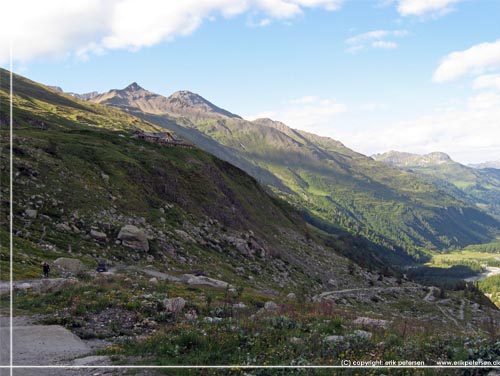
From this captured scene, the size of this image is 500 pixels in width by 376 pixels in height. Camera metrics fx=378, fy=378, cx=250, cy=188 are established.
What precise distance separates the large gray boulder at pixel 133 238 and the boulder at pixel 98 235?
70.6 inches

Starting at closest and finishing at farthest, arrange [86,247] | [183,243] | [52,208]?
[86,247] < [52,208] < [183,243]

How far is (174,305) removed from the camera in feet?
70.2

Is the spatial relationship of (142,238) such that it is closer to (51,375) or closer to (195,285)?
(195,285)

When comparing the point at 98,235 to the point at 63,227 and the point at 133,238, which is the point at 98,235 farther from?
the point at 133,238

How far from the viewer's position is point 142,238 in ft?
152

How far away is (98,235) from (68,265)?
10.9 m

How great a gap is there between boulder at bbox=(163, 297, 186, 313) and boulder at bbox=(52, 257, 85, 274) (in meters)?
14.8

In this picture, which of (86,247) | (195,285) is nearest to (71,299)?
(195,285)

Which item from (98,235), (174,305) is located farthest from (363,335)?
(98,235)

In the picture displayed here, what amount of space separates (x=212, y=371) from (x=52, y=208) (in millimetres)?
39079

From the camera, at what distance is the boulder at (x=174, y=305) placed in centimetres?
2084

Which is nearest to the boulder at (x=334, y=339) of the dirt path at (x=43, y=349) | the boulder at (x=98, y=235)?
the dirt path at (x=43, y=349)

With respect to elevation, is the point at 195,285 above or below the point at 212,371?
below

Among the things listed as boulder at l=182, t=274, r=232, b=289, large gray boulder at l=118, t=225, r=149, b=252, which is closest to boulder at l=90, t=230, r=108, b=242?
large gray boulder at l=118, t=225, r=149, b=252
